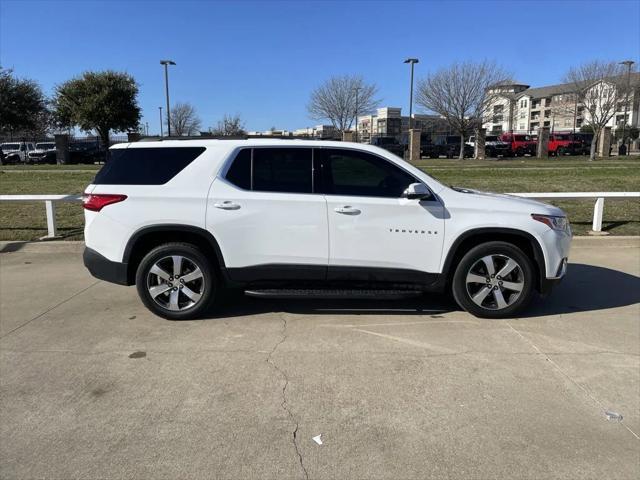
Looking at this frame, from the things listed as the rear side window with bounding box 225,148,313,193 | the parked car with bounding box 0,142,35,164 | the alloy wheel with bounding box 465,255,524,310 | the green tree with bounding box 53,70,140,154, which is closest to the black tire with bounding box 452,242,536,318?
the alloy wheel with bounding box 465,255,524,310

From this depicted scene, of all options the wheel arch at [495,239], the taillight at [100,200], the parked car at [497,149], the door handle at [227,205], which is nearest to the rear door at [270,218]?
the door handle at [227,205]

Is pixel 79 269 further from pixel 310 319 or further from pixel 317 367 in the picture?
pixel 317 367

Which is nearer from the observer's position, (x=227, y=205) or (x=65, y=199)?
(x=227, y=205)

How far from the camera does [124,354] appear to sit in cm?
441

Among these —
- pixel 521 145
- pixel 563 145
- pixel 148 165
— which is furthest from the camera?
pixel 563 145

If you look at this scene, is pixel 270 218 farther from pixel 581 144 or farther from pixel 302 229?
pixel 581 144

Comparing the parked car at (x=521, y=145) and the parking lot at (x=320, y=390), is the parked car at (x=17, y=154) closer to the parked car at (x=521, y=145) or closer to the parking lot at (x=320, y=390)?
the parked car at (x=521, y=145)

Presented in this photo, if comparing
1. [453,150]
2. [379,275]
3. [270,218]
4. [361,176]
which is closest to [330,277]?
[379,275]

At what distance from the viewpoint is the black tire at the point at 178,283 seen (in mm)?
5047

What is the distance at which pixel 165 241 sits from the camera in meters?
5.20

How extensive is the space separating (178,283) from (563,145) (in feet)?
157

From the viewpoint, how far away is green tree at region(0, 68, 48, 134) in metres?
34.8

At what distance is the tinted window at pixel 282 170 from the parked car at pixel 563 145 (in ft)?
151

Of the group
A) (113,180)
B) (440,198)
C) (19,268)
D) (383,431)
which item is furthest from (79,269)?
(383,431)
